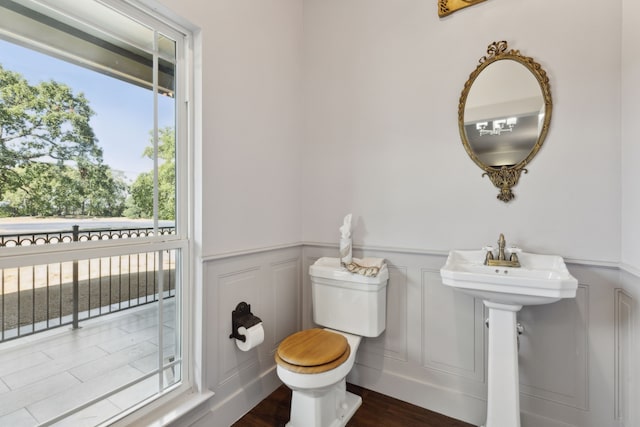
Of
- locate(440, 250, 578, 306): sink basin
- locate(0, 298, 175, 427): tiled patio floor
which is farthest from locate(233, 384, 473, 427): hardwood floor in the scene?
locate(440, 250, 578, 306): sink basin

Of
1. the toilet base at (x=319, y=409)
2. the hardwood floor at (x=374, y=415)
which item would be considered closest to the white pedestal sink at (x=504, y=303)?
the hardwood floor at (x=374, y=415)

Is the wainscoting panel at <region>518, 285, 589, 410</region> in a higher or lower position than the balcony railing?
lower

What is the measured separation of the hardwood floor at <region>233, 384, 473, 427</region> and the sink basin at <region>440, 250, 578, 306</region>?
900mm

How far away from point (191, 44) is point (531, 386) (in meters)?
2.65

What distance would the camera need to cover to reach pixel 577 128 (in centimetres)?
155

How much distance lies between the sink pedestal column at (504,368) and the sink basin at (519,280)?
99mm

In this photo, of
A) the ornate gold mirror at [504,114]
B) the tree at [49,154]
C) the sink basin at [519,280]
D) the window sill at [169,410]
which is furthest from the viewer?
the ornate gold mirror at [504,114]

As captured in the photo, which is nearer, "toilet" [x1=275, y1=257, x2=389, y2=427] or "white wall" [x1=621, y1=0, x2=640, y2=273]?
"white wall" [x1=621, y1=0, x2=640, y2=273]

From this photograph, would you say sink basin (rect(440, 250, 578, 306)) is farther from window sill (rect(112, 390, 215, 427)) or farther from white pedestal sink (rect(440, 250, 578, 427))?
window sill (rect(112, 390, 215, 427))

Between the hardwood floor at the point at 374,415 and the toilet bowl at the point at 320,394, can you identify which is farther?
the hardwood floor at the point at 374,415

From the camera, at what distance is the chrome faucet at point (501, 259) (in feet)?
5.15

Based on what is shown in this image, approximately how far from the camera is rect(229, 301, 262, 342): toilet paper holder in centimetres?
175

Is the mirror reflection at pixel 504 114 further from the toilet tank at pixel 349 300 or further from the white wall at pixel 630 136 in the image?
the toilet tank at pixel 349 300

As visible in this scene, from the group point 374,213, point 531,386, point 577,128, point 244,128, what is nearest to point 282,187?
point 244,128
